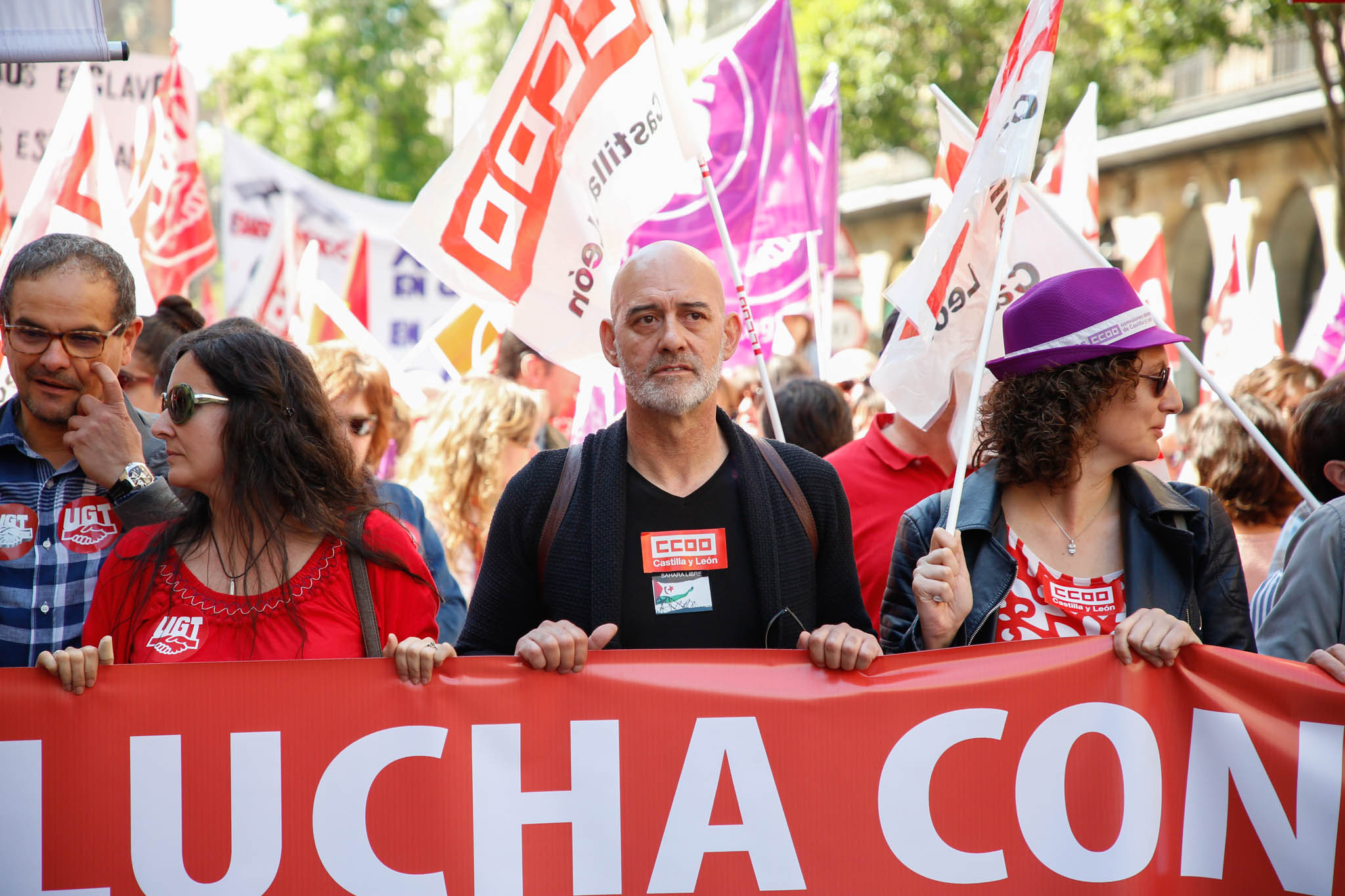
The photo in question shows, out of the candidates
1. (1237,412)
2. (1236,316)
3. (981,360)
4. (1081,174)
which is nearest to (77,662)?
(981,360)

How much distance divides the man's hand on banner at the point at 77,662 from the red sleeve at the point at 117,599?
89 mm

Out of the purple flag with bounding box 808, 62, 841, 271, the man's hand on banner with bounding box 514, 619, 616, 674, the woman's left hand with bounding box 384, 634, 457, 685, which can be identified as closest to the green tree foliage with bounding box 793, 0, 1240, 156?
the purple flag with bounding box 808, 62, 841, 271

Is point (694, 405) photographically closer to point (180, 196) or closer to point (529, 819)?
point (529, 819)

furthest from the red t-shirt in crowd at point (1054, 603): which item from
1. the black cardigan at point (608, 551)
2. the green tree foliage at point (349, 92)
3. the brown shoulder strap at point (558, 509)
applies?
the green tree foliage at point (349, 92)

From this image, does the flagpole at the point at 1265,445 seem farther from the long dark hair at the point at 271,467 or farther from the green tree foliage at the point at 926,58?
the green tree foliage at the point at 926,58

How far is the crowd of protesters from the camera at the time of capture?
2922 mm

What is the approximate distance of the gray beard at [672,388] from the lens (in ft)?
10.1

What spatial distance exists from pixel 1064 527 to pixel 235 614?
1.85 m

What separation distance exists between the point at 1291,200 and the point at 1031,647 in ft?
75.4

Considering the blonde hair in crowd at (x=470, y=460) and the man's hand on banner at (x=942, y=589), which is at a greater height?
the blonde hair in crowd at (x=470, y=460)

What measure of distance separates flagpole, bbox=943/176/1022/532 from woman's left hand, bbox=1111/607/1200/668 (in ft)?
1.36

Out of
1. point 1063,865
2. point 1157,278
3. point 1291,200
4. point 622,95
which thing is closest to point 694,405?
point 1063,865

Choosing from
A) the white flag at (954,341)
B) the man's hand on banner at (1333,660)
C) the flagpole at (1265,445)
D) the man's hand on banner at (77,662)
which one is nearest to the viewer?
the man's hand on banner at (77,662)

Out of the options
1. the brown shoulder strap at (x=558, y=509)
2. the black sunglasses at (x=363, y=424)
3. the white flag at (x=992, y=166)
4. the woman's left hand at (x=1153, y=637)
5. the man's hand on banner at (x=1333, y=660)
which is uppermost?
the white flag at (x=992, y=166)
